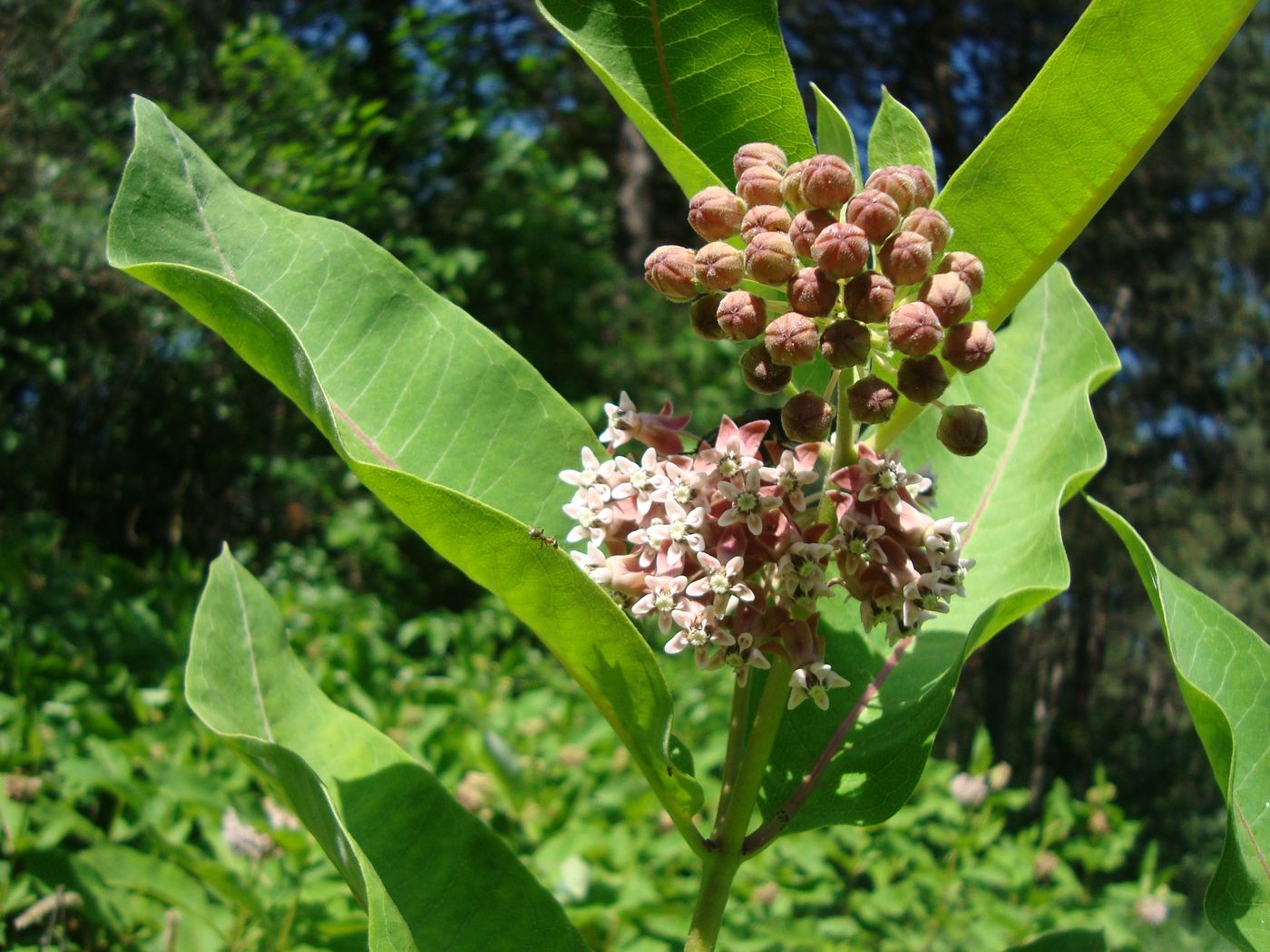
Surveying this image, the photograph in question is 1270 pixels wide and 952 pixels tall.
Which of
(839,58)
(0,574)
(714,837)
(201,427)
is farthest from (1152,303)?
(714,837)

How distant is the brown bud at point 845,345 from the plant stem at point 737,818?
29 centimetres

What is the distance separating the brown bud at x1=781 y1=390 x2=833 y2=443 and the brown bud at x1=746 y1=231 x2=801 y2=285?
0.11 metres

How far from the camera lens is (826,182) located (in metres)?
0.92

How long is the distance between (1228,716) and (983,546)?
0.29 m

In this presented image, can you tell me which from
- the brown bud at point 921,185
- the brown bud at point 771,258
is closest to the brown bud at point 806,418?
the brown bud at point 771,258

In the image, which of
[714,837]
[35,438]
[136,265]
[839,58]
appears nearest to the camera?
[136,265]

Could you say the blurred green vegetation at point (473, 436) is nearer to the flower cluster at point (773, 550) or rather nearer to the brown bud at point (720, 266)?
the flower cluster at point (773, 550)

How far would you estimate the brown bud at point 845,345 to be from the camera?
2.89ft

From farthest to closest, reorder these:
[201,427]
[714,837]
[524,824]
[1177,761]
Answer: [1177,761] → [201,427] → [524,824] → [714,837]

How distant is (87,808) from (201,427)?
528cm

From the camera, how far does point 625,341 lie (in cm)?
777

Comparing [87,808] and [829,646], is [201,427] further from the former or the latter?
[829,646]

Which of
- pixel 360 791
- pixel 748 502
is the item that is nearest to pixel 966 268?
pixel 748 502

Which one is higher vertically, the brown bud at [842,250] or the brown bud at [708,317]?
the brown bud at [842,250]
